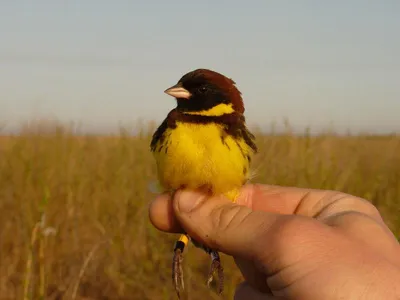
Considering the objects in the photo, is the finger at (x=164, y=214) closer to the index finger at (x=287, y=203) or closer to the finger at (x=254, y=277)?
the index finger at (x=287, y=203)

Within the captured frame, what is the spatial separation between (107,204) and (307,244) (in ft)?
10.0

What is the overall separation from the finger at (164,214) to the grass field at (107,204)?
1.12 meters

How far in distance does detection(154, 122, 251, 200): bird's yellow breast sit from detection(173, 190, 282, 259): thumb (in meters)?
0.06

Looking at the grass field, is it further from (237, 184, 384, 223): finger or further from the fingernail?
the fingernail

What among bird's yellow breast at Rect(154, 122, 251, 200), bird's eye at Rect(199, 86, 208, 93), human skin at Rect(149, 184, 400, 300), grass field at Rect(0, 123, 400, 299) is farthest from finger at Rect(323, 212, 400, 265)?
grass field at Rect(0, 123, 400, 299)

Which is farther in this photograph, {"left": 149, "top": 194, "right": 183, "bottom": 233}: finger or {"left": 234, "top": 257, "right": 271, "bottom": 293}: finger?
{"left": 149, "top": 194, "right": 183, "bottom": 233}: finger

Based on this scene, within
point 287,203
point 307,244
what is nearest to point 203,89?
point 287,203

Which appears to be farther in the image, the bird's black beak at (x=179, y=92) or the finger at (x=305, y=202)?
the bird's black beak at (x=179, y=92)

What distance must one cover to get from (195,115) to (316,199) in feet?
2.16

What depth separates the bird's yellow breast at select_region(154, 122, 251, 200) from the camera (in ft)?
7.04

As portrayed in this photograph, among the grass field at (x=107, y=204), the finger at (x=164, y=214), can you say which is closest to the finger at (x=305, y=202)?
the finger at (x=164, y=214)

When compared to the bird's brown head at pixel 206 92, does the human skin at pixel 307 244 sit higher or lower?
lower

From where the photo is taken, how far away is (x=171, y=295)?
12.6 ft

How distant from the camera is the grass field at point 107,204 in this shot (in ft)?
13.0
